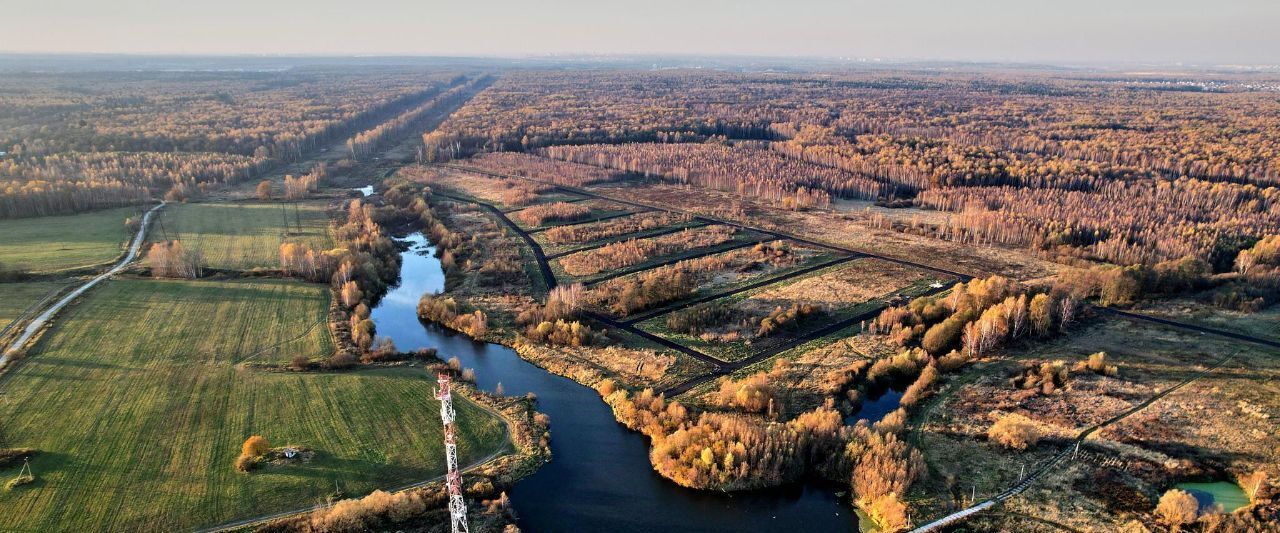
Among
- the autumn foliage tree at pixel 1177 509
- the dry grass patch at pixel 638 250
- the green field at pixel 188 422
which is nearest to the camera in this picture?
the autumn foliage tree at pixel 1177 509

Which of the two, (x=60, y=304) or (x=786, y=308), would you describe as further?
(x=786, y=308)

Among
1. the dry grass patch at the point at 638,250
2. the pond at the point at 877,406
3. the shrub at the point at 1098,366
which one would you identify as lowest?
the pond at the point at 877,406

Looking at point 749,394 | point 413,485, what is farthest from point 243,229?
point 749,394

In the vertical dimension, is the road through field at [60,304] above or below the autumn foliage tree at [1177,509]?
above

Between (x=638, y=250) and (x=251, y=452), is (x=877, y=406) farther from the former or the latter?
(x=251, y=452)

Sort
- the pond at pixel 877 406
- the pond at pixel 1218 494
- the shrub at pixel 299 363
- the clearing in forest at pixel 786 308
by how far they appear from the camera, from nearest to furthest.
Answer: the pond at pixel 1218 494 → the pond at pixel 877 406 → the shrub at pixel 299 363 → the clearing in forest at pixel 786 308

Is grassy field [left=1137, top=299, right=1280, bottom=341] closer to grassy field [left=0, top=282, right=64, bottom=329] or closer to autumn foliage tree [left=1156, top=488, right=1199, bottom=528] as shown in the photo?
autumn foliage tree [left=1156, top=488, right=1199, bottom=528]

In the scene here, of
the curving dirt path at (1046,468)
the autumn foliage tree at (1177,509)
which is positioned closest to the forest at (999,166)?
the curving dirt path at (1046,468)

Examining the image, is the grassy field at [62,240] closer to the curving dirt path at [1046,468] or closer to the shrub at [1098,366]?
the curving dirt path at [1046,468]
